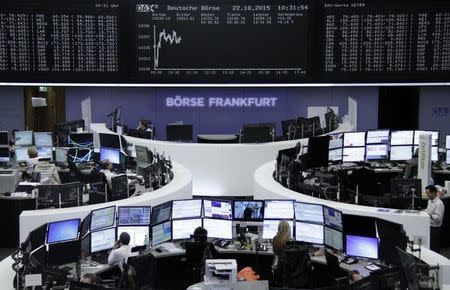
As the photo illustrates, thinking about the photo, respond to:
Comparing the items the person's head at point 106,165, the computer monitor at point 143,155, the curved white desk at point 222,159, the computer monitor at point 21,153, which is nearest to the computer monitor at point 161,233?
the computer monitor at point 143,155

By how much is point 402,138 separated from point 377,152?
1.62 feet

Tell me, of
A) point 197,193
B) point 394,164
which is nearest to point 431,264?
point 394,164

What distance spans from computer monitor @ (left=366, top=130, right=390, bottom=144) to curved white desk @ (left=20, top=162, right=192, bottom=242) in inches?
134

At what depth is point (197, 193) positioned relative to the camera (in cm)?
1408

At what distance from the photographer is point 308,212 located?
29.1 ft

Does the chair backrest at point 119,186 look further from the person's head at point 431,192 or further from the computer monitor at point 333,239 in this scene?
the person's head at point 431,192

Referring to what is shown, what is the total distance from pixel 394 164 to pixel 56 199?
6.21 m

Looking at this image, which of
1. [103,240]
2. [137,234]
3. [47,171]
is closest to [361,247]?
[137,234]

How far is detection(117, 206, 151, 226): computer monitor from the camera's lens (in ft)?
29.0

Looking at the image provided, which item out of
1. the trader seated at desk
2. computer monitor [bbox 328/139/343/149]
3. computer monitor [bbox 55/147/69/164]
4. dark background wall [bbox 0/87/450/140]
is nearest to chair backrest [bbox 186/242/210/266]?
the trader seated at desk

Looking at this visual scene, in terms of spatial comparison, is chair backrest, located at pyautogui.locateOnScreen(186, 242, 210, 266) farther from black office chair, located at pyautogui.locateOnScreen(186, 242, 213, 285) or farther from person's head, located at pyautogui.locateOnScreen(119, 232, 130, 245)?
person's head, located at pyautogui.locateOnScreen(119, 232, 130, 245)

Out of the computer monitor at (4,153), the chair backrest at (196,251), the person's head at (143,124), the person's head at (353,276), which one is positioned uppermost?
the person's head at (143,124)

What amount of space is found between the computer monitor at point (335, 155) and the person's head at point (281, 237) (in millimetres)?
4571

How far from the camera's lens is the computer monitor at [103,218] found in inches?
339
